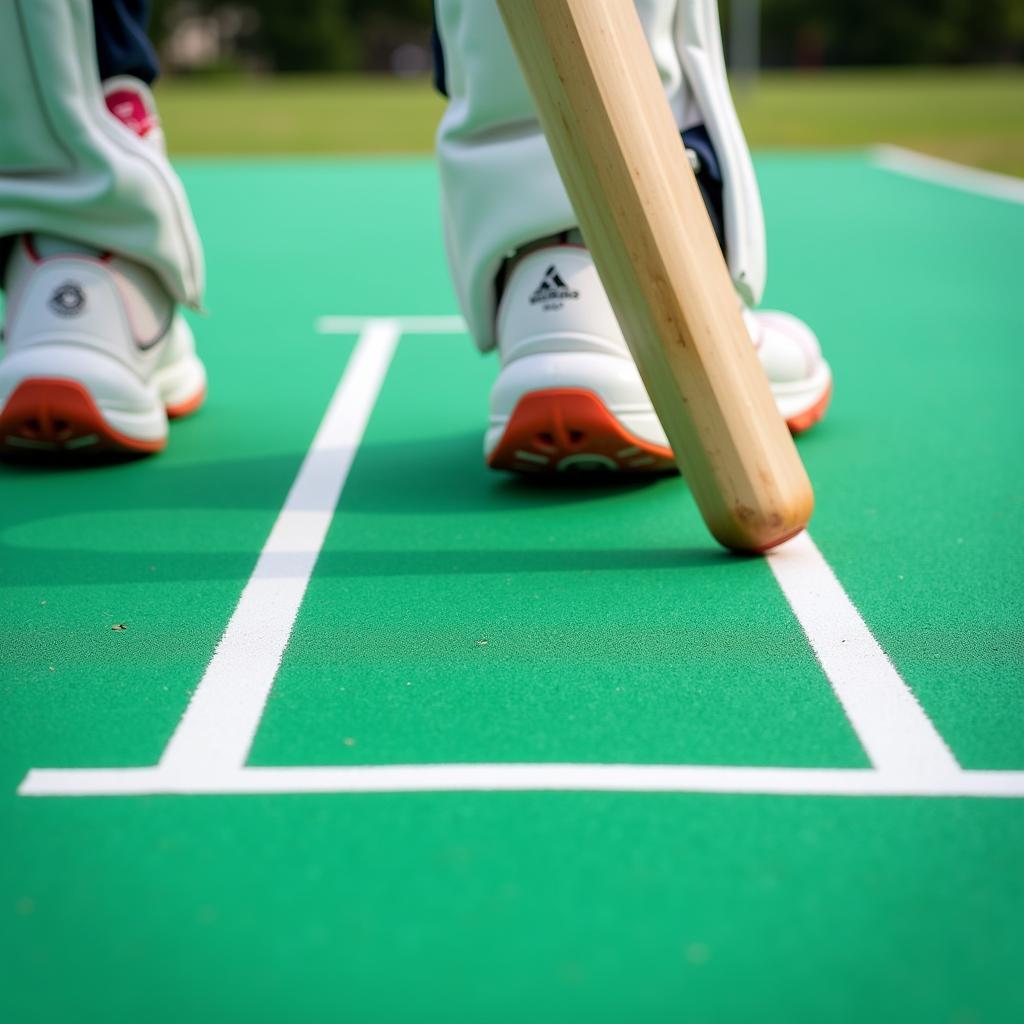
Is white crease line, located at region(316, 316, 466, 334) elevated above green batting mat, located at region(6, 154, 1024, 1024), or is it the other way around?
green batting mat, located at region(6, 154, 1024, 1024)

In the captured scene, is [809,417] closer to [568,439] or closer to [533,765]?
[568,439]

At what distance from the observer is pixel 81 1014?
147 cm

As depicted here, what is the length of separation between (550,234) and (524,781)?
1636 millimetres

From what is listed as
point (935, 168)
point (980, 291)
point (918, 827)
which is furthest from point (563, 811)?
point (935, 168)

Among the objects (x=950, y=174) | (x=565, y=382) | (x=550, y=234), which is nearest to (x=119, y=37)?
(x=550, y=234)

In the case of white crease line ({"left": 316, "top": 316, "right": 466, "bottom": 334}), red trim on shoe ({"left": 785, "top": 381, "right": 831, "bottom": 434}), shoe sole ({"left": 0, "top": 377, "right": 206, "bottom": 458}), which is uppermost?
shoe sole ({"left": 0, "top": 377, "right": 206, "bottom": 458})

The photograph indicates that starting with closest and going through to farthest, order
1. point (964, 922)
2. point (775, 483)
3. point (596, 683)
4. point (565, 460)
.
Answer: point (964, 922)
point (596, 683)
point (775, 483)
point (565, 460)

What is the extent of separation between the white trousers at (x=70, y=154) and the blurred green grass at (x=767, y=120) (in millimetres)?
9717

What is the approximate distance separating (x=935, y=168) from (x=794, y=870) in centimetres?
1191

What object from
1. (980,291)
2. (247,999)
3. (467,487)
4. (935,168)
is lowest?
(935,168)

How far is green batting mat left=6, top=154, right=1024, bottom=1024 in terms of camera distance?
154cm

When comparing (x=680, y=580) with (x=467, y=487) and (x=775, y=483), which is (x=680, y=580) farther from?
(x=467, y=487)

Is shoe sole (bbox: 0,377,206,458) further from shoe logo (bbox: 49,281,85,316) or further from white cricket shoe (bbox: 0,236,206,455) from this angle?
shoe logo (bbox: 49,281,85,316)

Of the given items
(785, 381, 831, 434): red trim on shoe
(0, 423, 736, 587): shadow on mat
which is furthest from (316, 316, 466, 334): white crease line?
(785, 381, 831, 434): red trim on shoe
